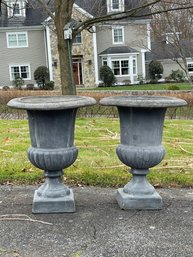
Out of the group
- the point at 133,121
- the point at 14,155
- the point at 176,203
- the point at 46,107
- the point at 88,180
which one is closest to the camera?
the point at 46,107

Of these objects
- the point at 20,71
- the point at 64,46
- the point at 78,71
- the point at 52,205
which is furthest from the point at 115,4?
the point at 52,205

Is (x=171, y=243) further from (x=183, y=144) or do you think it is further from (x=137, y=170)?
(x=183, y=144)

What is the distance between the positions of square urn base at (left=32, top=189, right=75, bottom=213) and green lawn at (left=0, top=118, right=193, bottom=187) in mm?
997

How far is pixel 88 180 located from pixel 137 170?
41.5 inches

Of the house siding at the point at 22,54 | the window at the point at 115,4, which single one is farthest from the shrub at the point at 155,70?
the house siding at the point at 22,54

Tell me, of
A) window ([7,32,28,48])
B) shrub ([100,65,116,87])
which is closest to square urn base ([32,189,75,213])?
shrub ([100,65,116,87])

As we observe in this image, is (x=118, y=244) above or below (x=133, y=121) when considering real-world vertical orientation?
below

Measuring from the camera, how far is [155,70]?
33.0 meters

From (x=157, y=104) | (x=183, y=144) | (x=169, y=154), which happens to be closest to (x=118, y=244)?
(x=157, y=104)

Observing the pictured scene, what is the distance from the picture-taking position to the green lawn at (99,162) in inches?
200

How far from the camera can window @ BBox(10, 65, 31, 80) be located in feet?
104

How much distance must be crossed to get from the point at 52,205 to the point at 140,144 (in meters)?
1.09

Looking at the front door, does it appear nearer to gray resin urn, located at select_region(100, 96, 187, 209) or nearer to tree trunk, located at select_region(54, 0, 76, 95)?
tree trunk, located at select_region(54, 0, 76, 95)

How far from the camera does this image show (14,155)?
6492 millimetres
